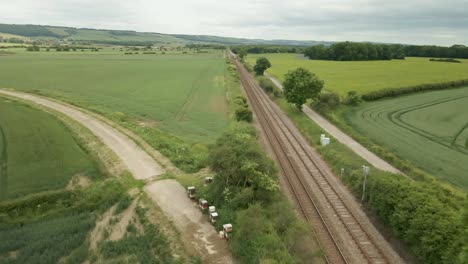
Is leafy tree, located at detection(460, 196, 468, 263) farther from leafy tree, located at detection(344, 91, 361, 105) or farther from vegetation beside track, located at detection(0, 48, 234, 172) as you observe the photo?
leafy tree, located at detection(344, 91, 361, 105)

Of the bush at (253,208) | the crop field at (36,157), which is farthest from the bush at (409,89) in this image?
the crop field at (36,157)

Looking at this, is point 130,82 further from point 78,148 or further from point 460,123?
point 460,123

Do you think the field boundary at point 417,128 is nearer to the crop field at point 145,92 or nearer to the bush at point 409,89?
the bush at point 409,89

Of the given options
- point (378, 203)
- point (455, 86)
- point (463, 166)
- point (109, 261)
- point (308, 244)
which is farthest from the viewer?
point (455, 86)

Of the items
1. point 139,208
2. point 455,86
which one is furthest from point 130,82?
point 455,86

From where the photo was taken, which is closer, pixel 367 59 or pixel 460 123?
pixel 460 123

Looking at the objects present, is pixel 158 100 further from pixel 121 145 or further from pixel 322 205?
pixel 322 205
